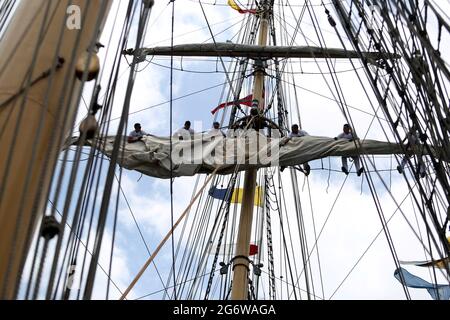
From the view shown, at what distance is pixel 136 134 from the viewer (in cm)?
854

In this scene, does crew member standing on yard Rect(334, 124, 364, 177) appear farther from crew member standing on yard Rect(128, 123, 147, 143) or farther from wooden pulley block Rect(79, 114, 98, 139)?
wooden pulley block Rect(79, 114, 98, 139)

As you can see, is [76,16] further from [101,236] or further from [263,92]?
[263,92]

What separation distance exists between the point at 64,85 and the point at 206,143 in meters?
5.96

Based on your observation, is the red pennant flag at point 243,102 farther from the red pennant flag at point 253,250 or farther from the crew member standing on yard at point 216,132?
the red pennant flag at point 253,250

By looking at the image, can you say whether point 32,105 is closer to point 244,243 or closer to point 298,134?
point 244,243

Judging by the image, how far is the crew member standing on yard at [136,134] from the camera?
833 cm

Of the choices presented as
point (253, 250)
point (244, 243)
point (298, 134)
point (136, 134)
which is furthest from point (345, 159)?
point (136, 134)

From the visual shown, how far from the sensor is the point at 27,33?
2846 mm

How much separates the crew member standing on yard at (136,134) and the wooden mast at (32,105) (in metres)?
5.24

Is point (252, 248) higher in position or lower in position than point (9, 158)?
higher

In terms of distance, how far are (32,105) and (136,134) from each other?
19.6 ft

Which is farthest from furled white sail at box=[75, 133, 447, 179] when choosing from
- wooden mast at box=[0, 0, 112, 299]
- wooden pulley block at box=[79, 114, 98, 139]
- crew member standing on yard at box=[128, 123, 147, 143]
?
wooden pulley block at box=[79, 114, 98, 139]

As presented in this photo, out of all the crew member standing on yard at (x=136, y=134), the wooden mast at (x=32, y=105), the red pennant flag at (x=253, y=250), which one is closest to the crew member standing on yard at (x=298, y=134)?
the red pennant flag at (x=253, y=250)
